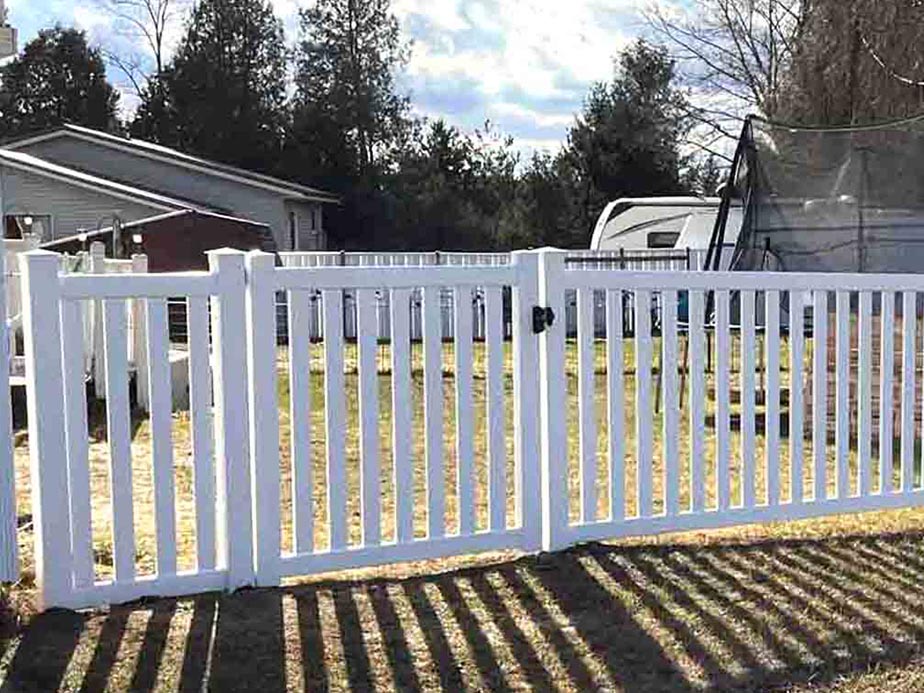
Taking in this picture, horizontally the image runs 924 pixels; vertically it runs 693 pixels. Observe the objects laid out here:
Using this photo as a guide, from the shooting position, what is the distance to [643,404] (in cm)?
422

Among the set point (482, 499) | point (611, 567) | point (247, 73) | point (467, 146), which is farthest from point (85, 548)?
point (247, 73)

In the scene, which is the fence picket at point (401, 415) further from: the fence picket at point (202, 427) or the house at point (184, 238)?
the house at point (184, 238)

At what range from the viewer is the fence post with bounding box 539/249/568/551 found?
13.2 feet

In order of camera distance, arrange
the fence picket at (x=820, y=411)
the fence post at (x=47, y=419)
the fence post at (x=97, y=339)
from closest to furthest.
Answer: the fence post at (x=47, y=419), the fence picket at (x=820, y=411), the fence post at (x=97, y=339)

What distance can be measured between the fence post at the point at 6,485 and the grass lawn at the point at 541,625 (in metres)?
0.13

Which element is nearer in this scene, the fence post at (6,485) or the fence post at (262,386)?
the fence post at (6,485)

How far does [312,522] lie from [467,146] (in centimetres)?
2855

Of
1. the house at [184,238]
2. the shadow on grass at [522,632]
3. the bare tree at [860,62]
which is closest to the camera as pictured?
the shadow on grass at [522,632]

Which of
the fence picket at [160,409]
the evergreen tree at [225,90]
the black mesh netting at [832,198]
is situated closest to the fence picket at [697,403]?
the fence picket at [160,409]

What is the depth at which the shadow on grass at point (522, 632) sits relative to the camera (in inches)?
116

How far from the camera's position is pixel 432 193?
29266mm

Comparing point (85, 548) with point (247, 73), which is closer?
point (85, 548)

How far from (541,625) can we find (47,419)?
1.60 m

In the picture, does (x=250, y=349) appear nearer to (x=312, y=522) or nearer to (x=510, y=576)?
(x=312, y=522)
